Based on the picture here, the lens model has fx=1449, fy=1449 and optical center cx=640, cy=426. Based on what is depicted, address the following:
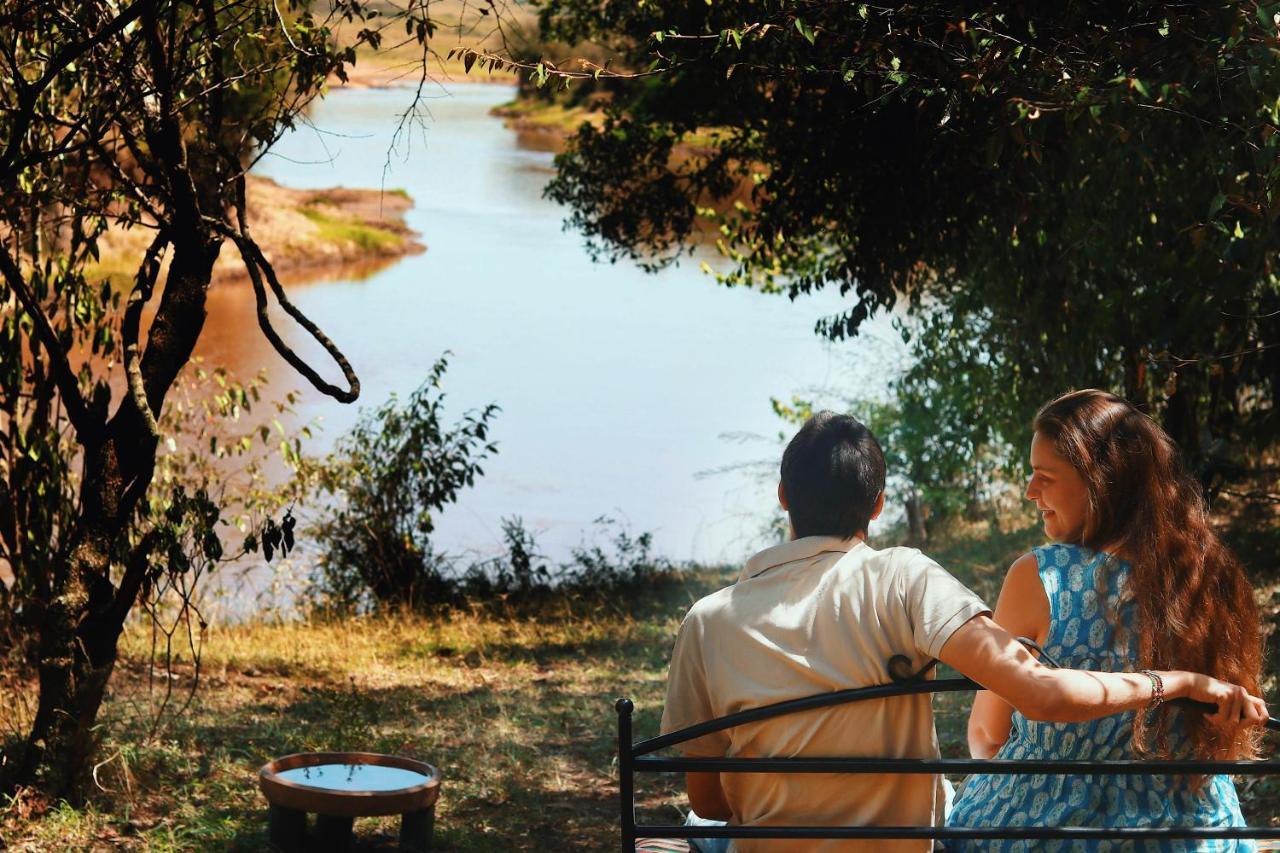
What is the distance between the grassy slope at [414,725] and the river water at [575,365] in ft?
6.87

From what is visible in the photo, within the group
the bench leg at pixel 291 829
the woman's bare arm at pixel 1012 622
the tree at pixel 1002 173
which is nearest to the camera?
the woman's bare arm at pixel 1012 622

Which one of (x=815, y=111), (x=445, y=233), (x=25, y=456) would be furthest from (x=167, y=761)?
(x=445, y=233)

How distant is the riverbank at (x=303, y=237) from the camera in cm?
2666

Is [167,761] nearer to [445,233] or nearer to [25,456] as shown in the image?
[25,456]

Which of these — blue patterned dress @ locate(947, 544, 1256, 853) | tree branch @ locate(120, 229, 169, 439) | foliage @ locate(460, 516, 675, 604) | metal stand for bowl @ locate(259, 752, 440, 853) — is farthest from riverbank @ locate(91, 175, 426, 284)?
blue patterned dress @ locate(947, 544, 1256, 853)

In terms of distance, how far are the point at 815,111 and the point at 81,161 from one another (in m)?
3.24

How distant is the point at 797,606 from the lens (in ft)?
7.22

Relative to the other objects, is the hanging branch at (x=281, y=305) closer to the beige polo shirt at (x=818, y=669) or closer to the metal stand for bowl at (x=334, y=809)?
the metal stand for bowl at (x=334, y=809)

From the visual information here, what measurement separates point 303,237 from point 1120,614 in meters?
29.9

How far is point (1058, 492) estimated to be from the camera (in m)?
2.44

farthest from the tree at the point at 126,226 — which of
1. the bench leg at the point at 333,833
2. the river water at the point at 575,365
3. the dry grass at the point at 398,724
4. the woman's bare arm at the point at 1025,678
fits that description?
the woman's bare arm at the point at 1025,678

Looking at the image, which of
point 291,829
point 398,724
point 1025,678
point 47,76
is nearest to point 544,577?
point 398,724

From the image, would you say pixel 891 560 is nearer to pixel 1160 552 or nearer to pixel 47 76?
pixel 1160 552

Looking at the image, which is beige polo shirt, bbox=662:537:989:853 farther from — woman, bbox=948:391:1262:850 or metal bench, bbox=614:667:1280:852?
woman, bbox=948:391:1262:850
